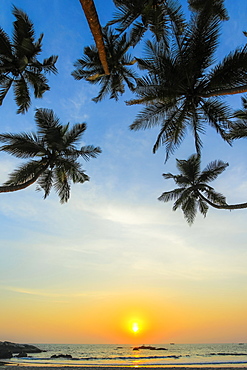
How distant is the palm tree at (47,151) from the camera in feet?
44.6

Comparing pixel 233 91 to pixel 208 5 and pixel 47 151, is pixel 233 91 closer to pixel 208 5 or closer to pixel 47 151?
pixel 208 5

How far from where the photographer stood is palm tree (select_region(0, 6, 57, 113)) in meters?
11.8

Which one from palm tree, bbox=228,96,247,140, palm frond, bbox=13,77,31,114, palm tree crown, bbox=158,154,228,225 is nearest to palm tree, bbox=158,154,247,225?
palm tree crown, bbox=158,154,228,225

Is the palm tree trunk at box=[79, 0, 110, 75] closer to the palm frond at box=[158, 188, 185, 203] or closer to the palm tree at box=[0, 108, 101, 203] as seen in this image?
the palm tree at box=[0, 108, 101, 203]

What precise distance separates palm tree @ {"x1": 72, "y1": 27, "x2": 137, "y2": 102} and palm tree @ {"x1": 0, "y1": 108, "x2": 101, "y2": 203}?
266 centimetres

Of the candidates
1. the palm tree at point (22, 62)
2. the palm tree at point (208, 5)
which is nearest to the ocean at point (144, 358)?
the palm tree at point (22, 62)

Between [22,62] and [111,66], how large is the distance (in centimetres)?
455

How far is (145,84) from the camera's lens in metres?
10.6

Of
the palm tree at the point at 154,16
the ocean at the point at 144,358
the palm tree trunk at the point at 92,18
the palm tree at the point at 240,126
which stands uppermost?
the palm tree at the point at 154,16

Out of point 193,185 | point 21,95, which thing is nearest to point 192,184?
point 193,185

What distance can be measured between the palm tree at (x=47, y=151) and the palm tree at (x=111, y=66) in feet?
8.72

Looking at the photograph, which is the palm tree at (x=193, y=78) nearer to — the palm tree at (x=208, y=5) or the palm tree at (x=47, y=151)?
the palm tree at (x=208, y=5)

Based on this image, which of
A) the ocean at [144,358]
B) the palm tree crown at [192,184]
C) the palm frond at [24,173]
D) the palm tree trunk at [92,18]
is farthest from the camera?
the ocean at [144,358]

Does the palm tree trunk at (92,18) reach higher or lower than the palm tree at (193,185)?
lower
